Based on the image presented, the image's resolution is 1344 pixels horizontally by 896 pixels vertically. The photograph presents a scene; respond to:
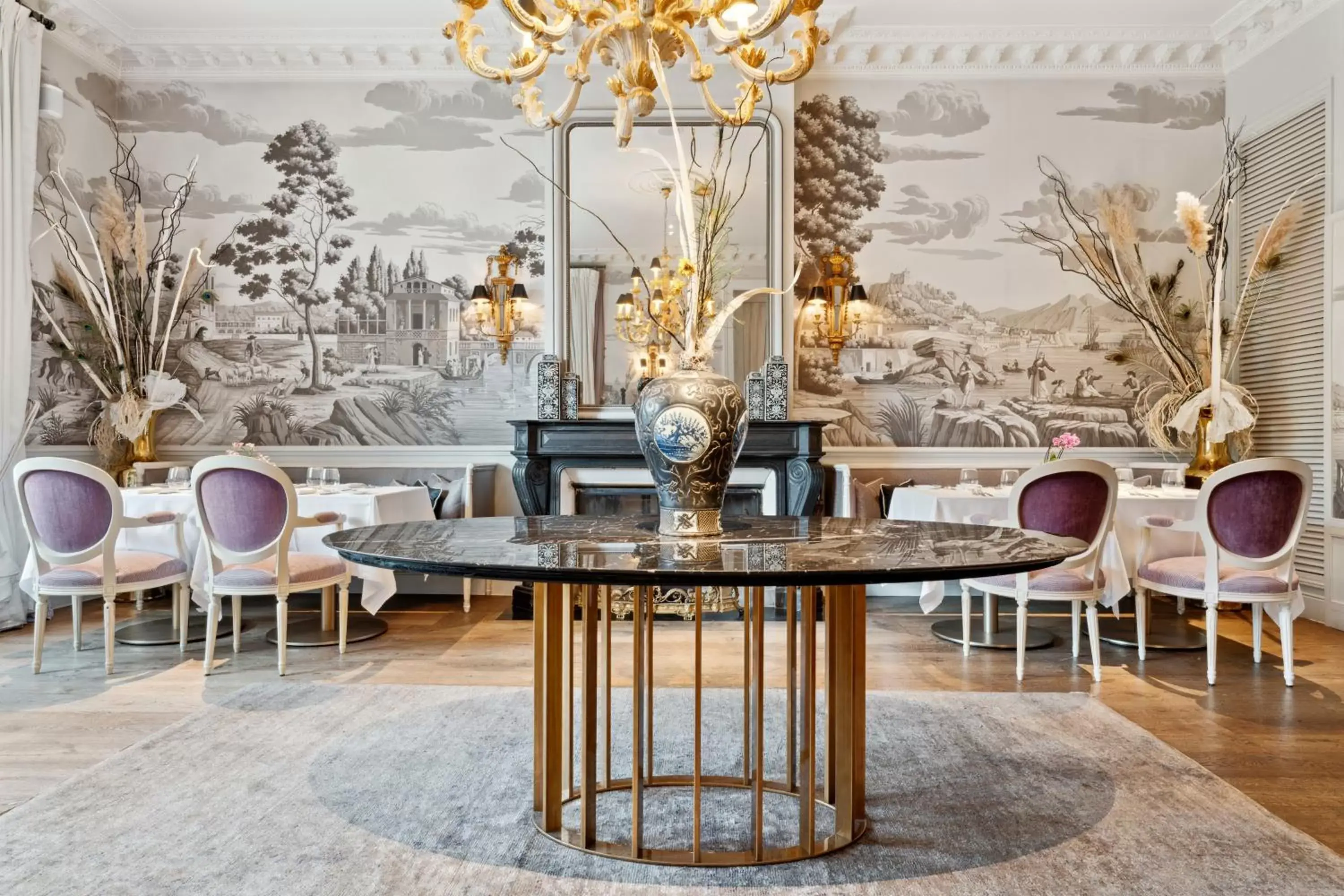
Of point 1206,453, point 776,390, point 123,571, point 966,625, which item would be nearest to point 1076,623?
point 966,625

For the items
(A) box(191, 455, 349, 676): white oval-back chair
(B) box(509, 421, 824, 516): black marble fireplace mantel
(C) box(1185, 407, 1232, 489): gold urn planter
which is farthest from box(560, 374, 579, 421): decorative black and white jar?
(C) box(1185, 407, 1232, 489): gold urn planter

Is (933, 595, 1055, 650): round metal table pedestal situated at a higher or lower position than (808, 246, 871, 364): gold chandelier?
lower

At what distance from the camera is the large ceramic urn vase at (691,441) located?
6.85 feet

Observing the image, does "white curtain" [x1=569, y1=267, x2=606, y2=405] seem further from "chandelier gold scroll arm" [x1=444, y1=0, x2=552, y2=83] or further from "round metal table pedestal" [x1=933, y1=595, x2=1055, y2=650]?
"chandelier gold scroll arm" [x1=444, y1=0, x2=552, y2=83]

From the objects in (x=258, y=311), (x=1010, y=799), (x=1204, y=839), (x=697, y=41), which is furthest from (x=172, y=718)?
(x=697, y=41)

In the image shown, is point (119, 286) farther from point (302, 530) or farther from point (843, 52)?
point (843, 52)

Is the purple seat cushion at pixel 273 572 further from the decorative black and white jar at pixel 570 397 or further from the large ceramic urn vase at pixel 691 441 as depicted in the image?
the large ceramic urn vase at pixel 691 441

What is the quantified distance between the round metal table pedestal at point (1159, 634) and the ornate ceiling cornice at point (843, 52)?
3749 mm

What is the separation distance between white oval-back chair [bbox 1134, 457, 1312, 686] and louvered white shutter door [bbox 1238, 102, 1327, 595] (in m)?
1.78

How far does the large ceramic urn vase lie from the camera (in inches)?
82.2

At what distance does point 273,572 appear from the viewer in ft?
13.3

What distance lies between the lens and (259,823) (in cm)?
237

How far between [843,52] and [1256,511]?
3997 millimetres

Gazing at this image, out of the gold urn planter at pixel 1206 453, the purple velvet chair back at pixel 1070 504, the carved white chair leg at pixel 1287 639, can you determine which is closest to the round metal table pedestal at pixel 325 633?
the purple velvet chair back at pixel 1070 504
